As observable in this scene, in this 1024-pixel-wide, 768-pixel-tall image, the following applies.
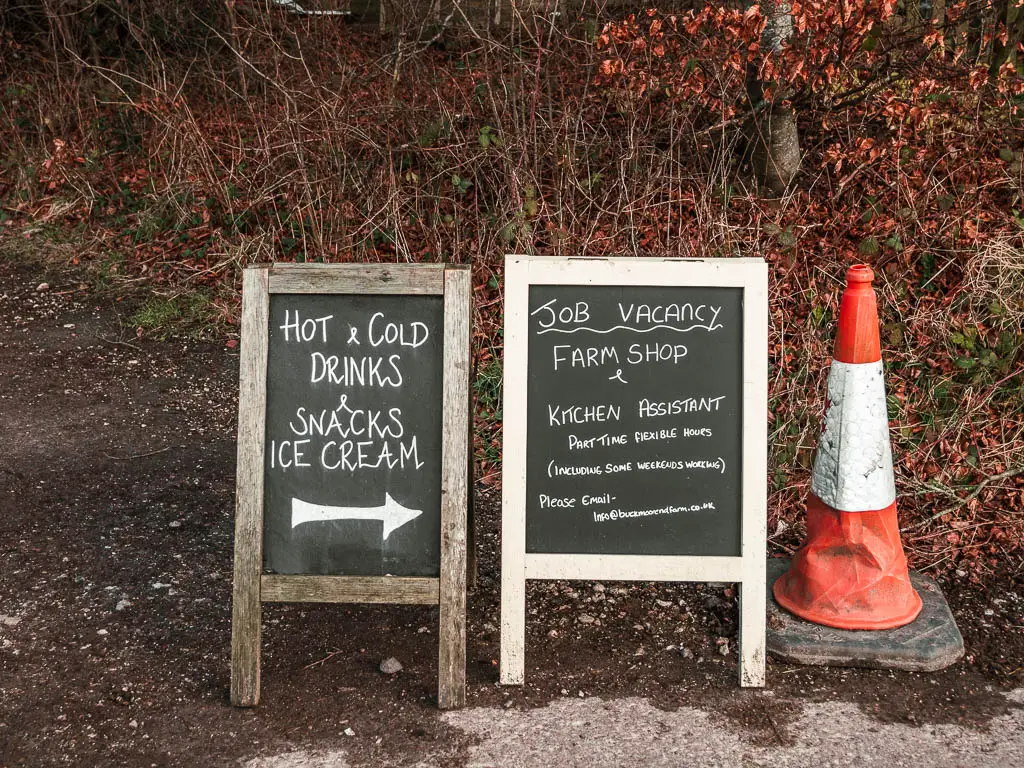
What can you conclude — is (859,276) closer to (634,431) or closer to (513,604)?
(634,431)

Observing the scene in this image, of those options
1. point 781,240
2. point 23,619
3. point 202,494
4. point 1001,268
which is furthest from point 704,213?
point 23,619

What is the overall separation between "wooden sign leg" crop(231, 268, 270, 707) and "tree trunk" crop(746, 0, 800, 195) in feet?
14.2

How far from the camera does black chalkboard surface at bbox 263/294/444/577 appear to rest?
3.35 m

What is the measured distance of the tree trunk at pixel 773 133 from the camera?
21.9 feet

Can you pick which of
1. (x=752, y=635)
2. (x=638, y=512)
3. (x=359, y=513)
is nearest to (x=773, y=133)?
(x=638, y=512)

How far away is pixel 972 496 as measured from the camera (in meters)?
4.74

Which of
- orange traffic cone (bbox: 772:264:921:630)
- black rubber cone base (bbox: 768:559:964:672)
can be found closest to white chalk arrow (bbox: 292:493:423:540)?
black rubber cone base (bbox: 768:559:964:672)

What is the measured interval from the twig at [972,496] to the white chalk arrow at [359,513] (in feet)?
8.13

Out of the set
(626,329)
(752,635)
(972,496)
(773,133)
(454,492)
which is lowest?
(752,635)

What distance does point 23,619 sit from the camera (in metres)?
3.88

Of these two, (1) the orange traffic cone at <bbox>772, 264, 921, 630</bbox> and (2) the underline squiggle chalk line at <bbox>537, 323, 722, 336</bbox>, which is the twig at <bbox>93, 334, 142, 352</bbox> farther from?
(1) the orange traffic cone at <bbox>772, 264, 921, 630</bbox>

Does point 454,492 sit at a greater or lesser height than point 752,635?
greater

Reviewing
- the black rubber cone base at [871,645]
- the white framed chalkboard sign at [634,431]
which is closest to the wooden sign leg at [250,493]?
the white framed chalkboard sign at [634,431]

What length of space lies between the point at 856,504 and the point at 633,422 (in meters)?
0.96
